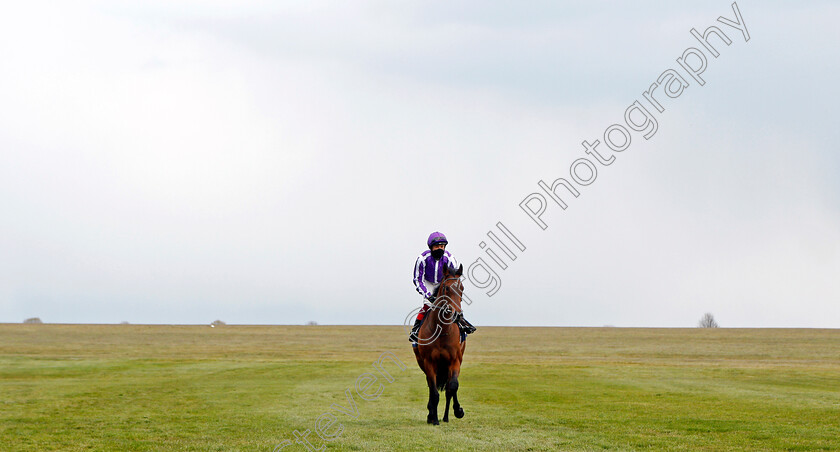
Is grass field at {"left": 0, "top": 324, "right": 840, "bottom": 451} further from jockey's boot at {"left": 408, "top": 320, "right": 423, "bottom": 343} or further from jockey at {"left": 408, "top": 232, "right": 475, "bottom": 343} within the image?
jockey at {"left": 408, "top": 232, "right": 475, "bottom": 343}

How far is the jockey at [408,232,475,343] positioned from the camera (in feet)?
55.6

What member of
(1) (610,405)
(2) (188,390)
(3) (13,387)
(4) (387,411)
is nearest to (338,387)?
(2) (188,390)

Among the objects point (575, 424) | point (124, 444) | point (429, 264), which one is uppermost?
point (429, 264)

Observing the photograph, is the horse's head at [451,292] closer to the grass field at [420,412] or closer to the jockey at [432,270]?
the jockey at [432,270]

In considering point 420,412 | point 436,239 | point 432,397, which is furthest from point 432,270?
point 420,412

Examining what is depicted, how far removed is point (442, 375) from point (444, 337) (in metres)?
0.90

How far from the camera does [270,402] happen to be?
24.7 m

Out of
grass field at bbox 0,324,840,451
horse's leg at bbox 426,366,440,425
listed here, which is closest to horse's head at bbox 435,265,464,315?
horse's leg at bbox 426,366,440,425

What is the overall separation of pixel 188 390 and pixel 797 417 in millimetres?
22035

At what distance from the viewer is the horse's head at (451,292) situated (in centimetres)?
1612

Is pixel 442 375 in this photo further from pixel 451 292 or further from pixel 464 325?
pixel 451 292

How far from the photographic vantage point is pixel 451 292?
53.1ft

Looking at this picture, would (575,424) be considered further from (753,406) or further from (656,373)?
(656,373)

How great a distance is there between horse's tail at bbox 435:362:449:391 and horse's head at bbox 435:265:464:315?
4.30ft
